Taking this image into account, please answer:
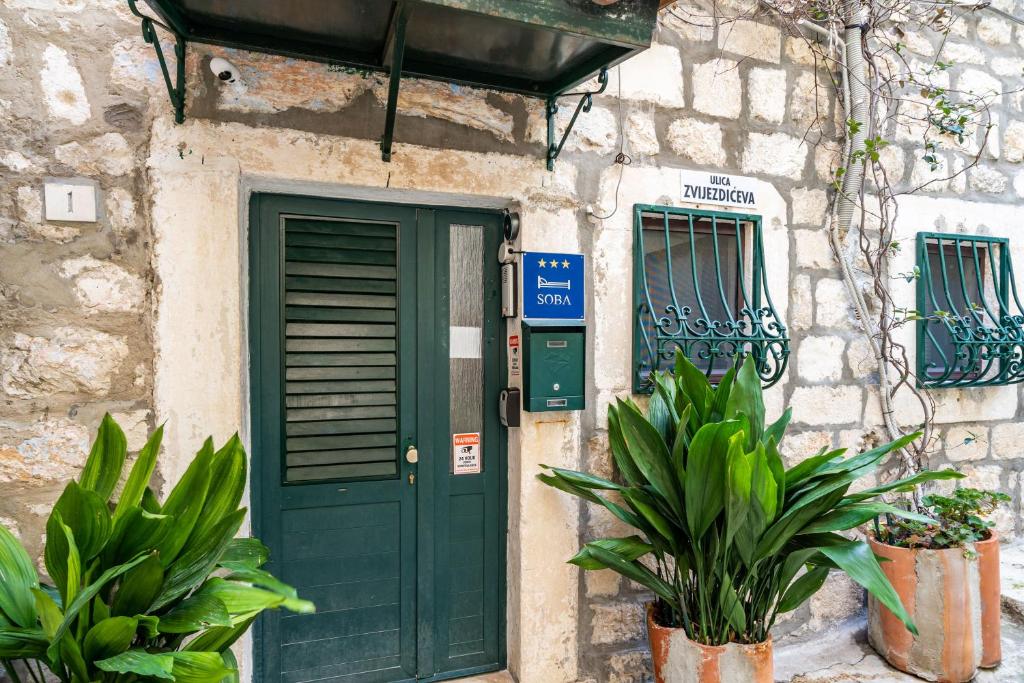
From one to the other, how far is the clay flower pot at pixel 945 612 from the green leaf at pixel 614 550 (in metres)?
1.21

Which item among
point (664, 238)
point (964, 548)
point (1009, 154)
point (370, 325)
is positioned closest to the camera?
point (370, 325)

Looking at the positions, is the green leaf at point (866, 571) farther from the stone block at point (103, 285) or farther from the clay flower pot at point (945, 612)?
the stone block at point (103, 285)

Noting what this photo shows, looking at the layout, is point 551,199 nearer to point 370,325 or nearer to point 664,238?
point 664,238

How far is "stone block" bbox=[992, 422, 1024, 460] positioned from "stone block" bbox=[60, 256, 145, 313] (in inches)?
159

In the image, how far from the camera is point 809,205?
2.83 metres

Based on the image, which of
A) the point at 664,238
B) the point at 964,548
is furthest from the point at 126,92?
the point at 964,548

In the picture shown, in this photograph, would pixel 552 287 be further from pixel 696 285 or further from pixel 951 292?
pixel 951 292

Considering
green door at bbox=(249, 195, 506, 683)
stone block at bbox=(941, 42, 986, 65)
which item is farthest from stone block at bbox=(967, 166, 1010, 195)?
green door at bbox=(249, 195, 506, 683)

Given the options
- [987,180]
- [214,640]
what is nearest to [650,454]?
[214,640]

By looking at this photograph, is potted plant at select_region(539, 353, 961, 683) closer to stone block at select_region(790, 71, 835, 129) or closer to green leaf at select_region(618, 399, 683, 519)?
green leaf at select_region(618, 399, 683, 519)

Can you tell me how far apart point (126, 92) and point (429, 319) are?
1.21 m

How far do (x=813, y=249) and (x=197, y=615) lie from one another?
2784mm

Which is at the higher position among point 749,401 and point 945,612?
point 749,401

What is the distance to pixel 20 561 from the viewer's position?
1.35m
